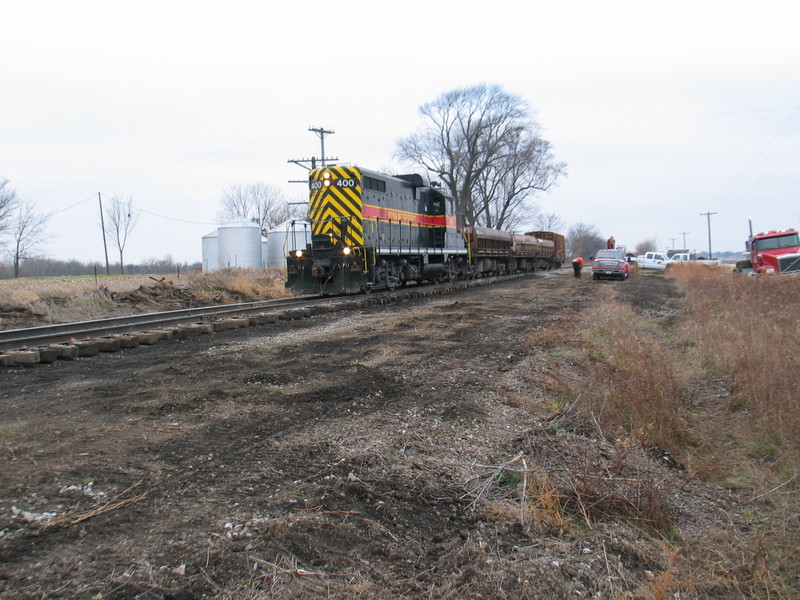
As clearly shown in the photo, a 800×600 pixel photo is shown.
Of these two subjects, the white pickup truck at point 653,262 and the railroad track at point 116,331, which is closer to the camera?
the railroad track at point 116,331

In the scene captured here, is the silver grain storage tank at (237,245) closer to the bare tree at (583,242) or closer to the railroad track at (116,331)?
the railroad track at (116,331)

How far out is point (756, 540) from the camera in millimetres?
2357

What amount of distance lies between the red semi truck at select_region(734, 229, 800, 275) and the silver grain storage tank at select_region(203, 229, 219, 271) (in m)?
36.2

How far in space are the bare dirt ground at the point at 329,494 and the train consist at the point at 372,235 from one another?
29.4ft

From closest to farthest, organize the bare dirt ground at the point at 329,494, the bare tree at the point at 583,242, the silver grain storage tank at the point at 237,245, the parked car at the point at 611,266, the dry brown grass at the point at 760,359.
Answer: the bare dirt ground at the point at 329,494 → the dry brown grass at the point at 760,359 → the parked car at the point at 611,266 → the silver grain storage tank at the point at 237,245 → the bare tree at the point at 583,242

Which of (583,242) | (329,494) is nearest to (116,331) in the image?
(329,494)

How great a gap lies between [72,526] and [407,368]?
3822 millimetres

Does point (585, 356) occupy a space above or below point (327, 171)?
below

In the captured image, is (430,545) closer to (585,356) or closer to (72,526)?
(72,526)

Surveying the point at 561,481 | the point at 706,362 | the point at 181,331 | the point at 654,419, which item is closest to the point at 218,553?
the point at 561,481

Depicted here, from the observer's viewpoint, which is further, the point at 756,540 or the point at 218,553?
the point at 756,540

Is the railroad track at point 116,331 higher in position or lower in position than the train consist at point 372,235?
lower

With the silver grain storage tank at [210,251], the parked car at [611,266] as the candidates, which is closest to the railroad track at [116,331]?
the parked car at [611,266]

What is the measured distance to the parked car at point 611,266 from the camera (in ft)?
81.8
